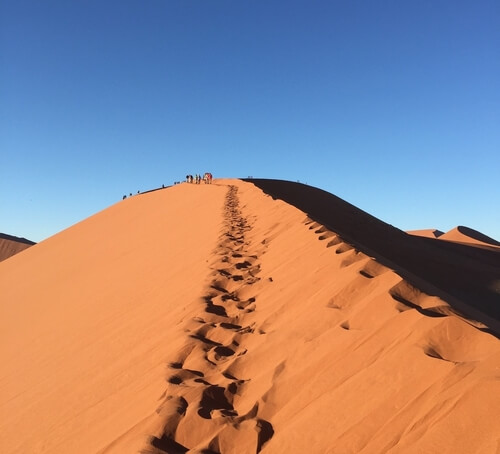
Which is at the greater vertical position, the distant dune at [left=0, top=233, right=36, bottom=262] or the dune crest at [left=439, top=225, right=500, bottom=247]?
the distant dune at [left=0, top=233, right=36, bottom=262]

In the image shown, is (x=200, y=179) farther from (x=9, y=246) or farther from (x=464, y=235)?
(x=9, y=246)

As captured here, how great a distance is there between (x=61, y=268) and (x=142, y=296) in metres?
10.0

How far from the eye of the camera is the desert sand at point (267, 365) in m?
2.18

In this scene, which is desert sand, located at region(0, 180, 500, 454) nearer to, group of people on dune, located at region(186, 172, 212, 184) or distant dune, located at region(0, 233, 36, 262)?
group of people on dune, located at region(186, 172, 212, 184)

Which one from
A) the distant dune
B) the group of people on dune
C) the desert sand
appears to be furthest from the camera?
the distant dune

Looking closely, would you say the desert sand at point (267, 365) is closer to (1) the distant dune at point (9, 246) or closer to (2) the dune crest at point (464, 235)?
(2) the dune crest at point (464, 235)

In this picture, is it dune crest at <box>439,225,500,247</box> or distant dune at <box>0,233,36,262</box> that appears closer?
dune crest at <box>439,225,500,247</box>

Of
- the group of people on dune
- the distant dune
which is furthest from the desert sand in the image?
the distant dune

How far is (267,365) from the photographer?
3.16m

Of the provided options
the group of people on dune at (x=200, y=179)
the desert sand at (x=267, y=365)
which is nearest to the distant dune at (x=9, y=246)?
the group of people on dune at (x=200, y=179)

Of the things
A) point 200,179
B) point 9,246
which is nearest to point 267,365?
point 200,179

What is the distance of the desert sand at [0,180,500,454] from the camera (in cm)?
218

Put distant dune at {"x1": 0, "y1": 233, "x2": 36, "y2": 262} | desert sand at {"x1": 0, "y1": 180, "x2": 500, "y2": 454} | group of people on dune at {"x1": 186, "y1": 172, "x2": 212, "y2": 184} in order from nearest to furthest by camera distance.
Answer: desert sand at {"x1": 0, "y1": 180, "x2": 500, "y2": 454} < group of people on dune at {"x1": 186, "y1": 172, "x2": 212, "y2": 184} < distant dune at {"x1": 0, "y1": 233, "x2": 36, "y2": 262}

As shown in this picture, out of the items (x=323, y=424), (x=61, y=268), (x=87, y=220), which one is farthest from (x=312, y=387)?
(x=87, y=220)
